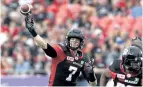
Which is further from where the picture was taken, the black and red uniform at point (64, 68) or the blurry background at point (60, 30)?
the blurry background at point (60, 30)

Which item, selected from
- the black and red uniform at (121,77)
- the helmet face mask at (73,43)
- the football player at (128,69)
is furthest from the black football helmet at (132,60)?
the helmet face mask at (73,43)

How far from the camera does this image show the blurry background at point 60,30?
50.1ft

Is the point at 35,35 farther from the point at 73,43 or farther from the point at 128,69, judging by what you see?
the point at 128,69

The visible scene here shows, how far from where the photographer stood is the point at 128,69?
8539mm

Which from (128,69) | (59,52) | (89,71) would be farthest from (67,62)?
(128,69)

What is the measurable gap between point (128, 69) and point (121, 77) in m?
0.20

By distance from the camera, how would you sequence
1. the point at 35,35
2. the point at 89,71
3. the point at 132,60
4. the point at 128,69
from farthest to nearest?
the point at 89,71 < the point at 35,35 < the point at 128,69 < the point at 132,60

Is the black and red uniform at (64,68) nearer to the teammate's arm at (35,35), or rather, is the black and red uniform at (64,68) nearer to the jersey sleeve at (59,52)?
the jersey sleeve at (59,52)

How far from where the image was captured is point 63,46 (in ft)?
31.5

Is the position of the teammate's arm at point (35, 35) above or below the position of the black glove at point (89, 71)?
above

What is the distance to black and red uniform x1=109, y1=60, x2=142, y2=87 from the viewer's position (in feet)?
28.1

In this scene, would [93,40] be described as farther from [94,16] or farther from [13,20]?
[13,20]

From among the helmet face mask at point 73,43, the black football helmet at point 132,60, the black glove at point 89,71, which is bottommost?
the black glove at point 89,71

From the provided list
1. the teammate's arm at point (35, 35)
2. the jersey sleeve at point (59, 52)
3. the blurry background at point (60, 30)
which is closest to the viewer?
the teammate's arm at point (35, 35)
